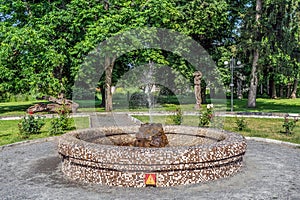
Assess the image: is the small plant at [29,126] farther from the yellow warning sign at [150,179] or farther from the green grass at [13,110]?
the green grass at [13,110]

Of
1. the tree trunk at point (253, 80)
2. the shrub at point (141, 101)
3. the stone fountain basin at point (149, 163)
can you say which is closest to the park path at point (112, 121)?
the shrub at point (141, 101)

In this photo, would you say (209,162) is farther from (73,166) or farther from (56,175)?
(56,175)

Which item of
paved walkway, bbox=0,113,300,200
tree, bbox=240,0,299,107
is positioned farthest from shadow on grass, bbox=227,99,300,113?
paved walkway, bbox=0,113,300,200

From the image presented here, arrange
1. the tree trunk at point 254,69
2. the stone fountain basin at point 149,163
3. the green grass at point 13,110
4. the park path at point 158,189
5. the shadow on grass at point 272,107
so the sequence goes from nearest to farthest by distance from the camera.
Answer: the park path at point 158,189 → the stone fountain basin at point 149,163 → the green grass at point 13,110 → the shadow on grass at point 272,107 → the tree trunk at point 254,69

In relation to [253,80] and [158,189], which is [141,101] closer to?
[253,80]

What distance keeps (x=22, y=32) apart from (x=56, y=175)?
19.4 metres

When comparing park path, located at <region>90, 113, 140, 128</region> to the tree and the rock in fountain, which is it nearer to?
the rock in fountain

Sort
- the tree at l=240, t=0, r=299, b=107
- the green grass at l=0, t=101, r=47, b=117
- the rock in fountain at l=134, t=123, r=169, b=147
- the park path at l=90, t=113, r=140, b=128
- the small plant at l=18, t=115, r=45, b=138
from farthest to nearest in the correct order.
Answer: the tree at l=240, t=0, r=299, b=107
the green grass at l=0, t=101, r=47, b=117
the park path at l=90, t=113, r=140, b=128
the small plant at l=18, t=115, r=45, b=138
the rock in fountain at l=134, t=123, r=169, b=147

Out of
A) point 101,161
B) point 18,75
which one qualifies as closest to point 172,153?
point 101,161

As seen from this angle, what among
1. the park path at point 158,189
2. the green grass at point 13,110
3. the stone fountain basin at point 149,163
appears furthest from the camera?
the green grass at point 13,110

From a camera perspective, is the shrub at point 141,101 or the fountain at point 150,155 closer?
the fountain at point 150,155

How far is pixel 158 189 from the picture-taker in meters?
5.69

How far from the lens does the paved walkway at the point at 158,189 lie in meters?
5.37

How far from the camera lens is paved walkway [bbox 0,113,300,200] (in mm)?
5367
